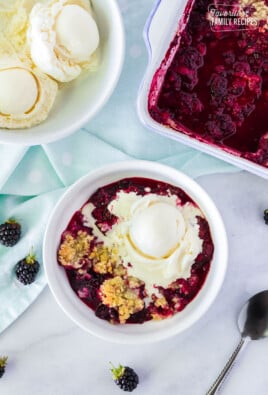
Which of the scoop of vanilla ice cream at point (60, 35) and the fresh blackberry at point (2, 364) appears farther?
the fresh blackberry at point (2, 364)

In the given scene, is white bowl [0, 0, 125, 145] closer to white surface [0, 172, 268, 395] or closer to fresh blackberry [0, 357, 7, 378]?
white surface [0, 172, 268, 395]

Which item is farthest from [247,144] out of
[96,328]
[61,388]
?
[61,388]

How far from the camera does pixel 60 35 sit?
146 cm

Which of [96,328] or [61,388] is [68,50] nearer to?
[96,328]

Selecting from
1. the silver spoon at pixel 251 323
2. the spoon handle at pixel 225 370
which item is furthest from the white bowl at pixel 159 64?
→ the spoon handle at pixel 225 370

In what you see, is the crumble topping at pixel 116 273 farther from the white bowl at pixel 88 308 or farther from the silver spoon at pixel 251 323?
the silver spoon at pixel 251 323

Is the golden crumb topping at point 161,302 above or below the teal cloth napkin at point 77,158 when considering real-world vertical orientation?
below

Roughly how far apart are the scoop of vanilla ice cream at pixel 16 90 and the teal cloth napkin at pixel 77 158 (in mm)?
172

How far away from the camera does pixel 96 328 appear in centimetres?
152

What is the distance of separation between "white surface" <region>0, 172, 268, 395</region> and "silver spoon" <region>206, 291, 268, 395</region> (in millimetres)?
25

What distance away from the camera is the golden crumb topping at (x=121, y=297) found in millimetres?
1520

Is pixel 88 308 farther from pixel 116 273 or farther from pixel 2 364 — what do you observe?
pixel 2 364

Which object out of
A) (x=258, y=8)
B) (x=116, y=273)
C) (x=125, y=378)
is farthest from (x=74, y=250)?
(x=258, y=8)

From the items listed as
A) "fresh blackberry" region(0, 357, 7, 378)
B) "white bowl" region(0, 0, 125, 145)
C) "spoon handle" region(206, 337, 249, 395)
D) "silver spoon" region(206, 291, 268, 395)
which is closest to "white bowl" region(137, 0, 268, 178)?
"white bowl" region(0, 0, 125, 145)
